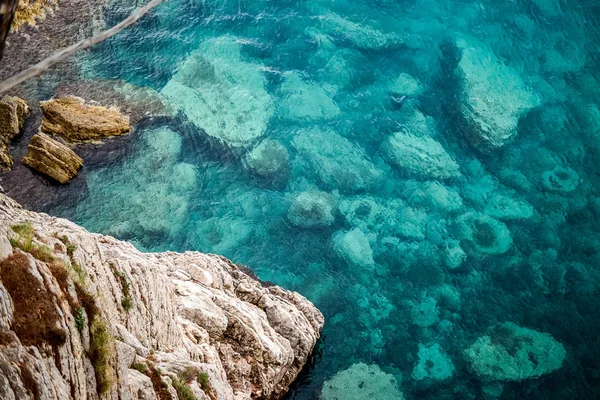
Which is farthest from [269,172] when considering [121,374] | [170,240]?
[121,374]

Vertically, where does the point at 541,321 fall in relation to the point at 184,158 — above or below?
below

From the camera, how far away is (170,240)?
28.4 metres

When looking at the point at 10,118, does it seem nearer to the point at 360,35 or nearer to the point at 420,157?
the point at 360,35

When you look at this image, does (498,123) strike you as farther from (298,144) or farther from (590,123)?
(298,144)

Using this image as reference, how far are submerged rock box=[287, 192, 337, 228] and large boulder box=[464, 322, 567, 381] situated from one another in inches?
421

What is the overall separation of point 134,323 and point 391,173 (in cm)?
2170

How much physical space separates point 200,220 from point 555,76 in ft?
93.0

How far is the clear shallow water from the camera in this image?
27.5m

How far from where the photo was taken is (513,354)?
88.0 feet

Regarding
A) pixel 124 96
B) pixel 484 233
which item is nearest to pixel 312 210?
pixel 484 233

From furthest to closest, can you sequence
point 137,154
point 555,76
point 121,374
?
point 555,76
point 137,154
point 121,374

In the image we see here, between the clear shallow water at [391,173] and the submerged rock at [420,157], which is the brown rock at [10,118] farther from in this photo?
the submerged rock at [420,157]

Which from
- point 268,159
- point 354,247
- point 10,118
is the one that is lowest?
point 354,247

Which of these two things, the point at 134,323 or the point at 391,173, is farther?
the point at 391,173
